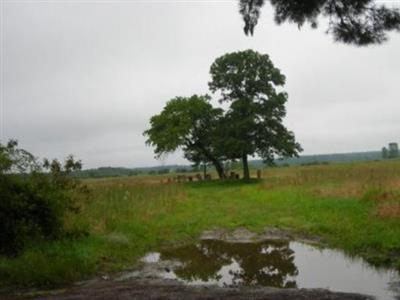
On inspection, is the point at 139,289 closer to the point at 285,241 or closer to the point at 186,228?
the point at 285,241

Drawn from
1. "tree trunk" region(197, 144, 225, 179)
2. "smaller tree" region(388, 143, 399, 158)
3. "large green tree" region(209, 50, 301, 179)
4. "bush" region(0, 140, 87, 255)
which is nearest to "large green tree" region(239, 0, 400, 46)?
"bush" region(0, 140, 87, 255)

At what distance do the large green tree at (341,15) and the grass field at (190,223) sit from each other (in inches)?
207

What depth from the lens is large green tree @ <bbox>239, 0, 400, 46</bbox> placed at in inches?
314

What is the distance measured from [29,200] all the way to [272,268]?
20.8 ft

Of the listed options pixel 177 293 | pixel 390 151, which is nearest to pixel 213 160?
pixel 177 293

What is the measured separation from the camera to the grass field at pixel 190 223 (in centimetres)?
1131

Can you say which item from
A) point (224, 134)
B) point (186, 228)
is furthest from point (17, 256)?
point (224, 134)

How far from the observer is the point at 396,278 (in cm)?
970

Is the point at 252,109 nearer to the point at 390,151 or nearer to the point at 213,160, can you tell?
the point at 213,160

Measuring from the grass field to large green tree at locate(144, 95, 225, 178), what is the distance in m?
13.9

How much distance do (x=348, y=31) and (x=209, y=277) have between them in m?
Result: 6.05

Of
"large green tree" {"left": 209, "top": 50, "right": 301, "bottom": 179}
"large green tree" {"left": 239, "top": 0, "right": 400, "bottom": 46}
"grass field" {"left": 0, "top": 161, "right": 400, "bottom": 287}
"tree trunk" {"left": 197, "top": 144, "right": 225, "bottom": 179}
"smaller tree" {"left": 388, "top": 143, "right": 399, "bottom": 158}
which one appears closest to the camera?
"large green tree" {"left": 239, "top": 0, "right": 400, "bottom": 46}

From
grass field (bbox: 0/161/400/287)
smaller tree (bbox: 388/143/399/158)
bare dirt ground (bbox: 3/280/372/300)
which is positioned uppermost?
smaller tree (bbox: 388/143/399/158)

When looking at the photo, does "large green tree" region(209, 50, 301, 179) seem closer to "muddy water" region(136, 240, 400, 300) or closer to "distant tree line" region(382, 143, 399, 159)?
"muddy water" region(136, 240, 400, 300)
